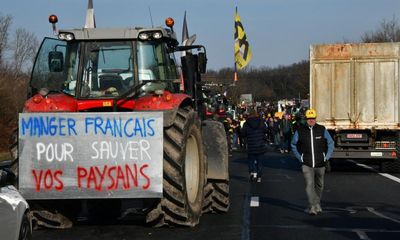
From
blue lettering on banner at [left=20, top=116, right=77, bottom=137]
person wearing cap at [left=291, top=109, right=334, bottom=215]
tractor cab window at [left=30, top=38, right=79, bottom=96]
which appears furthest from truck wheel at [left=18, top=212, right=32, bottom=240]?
person wearing cap at [left=291, top=109, right=334, bottom=215]

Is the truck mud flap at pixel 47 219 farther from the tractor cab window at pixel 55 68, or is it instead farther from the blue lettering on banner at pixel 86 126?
the tractor cab window at pixel 55 68

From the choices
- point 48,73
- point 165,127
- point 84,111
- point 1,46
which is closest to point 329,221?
point 165,127

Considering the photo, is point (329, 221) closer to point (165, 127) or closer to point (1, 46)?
point (165, 127)

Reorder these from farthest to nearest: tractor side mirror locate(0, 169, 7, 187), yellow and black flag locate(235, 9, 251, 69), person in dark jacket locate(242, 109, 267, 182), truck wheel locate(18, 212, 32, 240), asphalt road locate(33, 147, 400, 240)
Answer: yellow and black flag locate(235, 9, 251, 69)
person in dark jacket locate(242, 109, 267, 182)
asphalt road locate(33, 147, 400, 240)
truck wheel locate(18, 212, 32, 240)
tractor side mirror locate(0, 169, 7, 187)

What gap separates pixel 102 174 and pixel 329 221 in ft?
12.0

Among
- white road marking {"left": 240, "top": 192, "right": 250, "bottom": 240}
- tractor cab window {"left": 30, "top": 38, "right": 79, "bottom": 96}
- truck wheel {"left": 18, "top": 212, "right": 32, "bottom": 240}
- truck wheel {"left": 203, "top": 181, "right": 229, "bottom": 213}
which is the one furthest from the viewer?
truck wheel {"left": 203, "top": 181, "right": 229, "bottom": 213}

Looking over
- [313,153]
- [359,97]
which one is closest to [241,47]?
[359,97]

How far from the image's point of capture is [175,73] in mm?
10750

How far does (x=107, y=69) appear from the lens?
10.1 metres

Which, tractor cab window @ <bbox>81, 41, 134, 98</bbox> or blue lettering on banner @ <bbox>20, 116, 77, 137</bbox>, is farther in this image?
tractor cab window @ <bbox>81, 41, 134, 98</bbox>

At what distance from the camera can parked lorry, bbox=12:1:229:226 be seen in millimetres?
Answer: 9094

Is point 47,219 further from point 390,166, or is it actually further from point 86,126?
point 390,166

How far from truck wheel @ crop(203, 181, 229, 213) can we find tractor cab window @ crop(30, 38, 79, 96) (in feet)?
8.90

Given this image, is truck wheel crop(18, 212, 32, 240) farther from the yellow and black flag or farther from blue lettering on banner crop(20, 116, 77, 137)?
the yellow and black flag
